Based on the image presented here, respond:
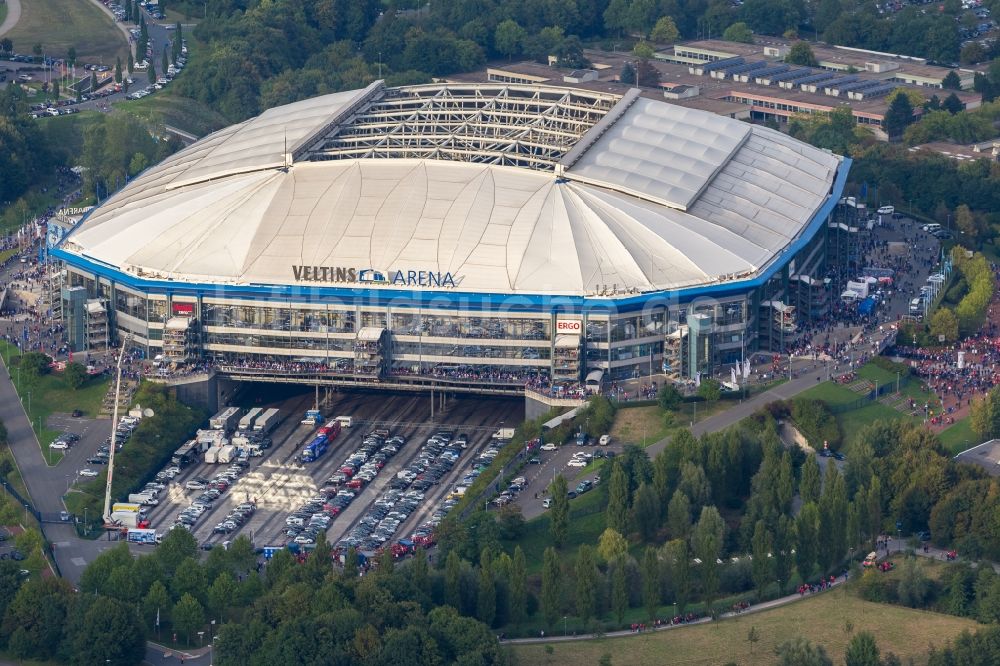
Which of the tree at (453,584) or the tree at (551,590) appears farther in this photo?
the tree at (551,590)

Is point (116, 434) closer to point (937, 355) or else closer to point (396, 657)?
point (396, 657)

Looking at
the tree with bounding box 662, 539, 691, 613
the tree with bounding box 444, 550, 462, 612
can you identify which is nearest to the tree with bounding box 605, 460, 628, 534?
the tree with bounding box 662, 539, 691, 613

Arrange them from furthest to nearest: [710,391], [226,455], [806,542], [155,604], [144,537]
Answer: [710,391] → [226,455] → [144,537] → [806,542] → [155,604]

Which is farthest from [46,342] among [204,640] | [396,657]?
[396,657]

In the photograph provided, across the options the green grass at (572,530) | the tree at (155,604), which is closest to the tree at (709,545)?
the green grass at (572,530)

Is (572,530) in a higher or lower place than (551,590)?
lower

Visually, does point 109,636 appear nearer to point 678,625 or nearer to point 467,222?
point 678,625

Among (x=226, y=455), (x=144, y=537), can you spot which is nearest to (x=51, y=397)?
(x=226, y=455)

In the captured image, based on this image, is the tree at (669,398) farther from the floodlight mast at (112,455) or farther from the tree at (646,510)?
the floodlight mast at (112,455)
